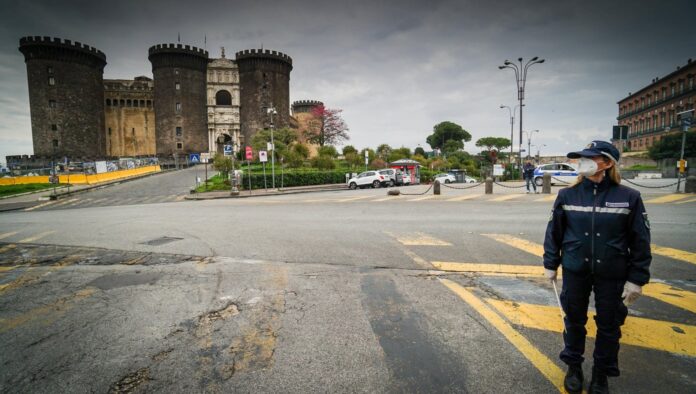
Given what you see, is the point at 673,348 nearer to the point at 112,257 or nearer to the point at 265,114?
the point at 112,257

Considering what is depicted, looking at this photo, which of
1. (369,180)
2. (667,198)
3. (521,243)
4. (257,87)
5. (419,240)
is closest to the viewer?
(521,243)

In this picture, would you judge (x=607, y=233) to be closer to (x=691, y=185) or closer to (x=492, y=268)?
(x=492, y=268)

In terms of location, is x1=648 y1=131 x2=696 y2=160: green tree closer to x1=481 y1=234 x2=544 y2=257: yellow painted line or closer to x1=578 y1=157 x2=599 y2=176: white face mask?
x1=481 y1=234 x2=544 y2=257: yellow painted line

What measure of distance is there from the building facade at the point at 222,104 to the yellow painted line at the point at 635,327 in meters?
68.6

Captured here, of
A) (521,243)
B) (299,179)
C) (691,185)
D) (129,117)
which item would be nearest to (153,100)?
(129,117)

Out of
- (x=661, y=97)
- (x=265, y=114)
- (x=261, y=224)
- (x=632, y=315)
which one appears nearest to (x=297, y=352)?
(x=632, y=315)

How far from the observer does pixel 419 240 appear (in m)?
7.68

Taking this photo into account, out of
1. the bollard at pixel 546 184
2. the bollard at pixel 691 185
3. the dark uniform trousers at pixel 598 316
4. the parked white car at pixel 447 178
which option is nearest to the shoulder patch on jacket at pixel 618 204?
the dark uniform trousers at pixel 598 316

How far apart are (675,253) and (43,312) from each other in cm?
969

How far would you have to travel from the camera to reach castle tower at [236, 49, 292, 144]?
67.9 meters

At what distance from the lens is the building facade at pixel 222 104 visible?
2677 inches

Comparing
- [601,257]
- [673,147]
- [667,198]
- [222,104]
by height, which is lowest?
[667,198]

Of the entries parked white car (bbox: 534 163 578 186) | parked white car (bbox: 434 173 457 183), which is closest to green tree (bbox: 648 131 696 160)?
parked white car (bbox: 434 173 457 183)

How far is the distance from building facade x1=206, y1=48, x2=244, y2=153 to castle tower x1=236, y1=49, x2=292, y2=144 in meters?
1.33
